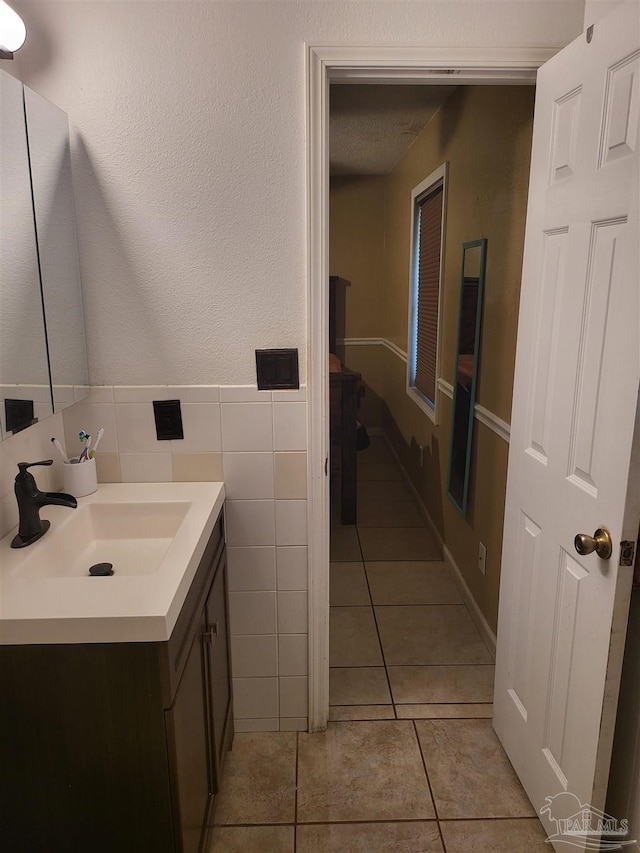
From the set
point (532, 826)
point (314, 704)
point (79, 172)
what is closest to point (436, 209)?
point (79, 172)

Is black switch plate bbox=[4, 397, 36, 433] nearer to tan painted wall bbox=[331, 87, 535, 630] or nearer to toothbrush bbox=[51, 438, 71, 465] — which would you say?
toothbrush bbox=[51, 438, 71, 465]

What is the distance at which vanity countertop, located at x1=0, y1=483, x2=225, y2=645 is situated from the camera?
1116 millimetres

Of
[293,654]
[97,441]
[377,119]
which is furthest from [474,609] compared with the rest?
[377,119]

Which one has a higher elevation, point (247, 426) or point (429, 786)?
point (247, 426)

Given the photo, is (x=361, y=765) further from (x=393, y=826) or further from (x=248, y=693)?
(x=248, y=693)

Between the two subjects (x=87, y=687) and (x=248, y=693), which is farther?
(x=248, y=693)

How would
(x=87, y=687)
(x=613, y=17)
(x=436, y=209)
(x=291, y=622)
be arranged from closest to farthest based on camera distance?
1. (x=87, y=687)
2. (x=613, y=17)
3. (x=291, y=622)
4. (x=436, y=209)

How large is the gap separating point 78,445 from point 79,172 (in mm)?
791

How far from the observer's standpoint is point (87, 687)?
1.15 meters

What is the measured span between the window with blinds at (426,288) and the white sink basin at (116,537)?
85.2 inches

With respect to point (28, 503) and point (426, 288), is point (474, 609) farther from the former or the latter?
point (426, 288)

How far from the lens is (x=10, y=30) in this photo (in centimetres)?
141

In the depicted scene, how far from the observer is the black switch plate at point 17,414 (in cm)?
135

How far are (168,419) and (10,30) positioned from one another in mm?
1039
